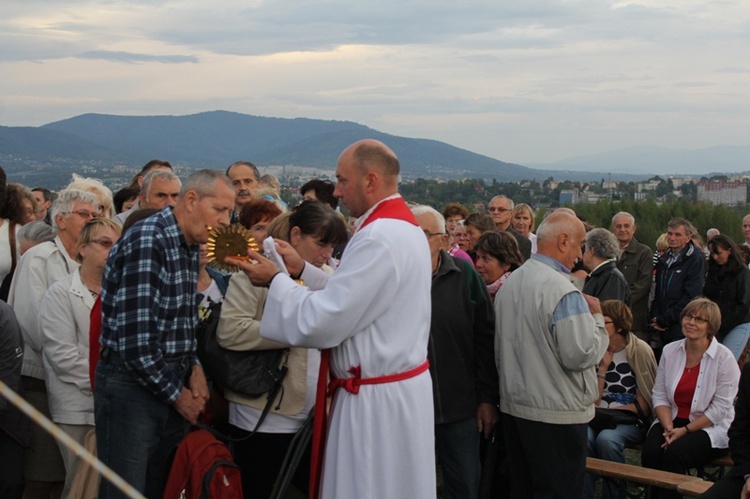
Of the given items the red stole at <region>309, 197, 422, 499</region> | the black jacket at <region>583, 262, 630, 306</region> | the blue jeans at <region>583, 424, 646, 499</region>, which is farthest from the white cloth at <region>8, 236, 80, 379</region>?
the black jacket at <region>583, 262, 630, 306</region>

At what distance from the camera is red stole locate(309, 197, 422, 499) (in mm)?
3838

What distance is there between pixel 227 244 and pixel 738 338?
736 cm

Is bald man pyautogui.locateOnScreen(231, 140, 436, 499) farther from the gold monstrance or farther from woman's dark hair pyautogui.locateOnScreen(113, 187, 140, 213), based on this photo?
woman's dark hair pyautogui.locateOnScreen(113, 187, 140, 213)

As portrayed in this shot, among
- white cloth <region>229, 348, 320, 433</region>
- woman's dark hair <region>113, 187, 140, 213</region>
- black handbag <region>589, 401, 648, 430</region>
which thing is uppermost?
woman's dark hair <region>113, 187, 140, 213</region>

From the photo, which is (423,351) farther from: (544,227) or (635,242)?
(635,242)

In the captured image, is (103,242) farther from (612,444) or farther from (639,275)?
(639,275)

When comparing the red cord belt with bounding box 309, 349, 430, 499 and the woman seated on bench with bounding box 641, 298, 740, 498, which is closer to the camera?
the red cord belt with bounding box 309, 349, 430, 499

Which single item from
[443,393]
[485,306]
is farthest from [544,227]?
[443,393]

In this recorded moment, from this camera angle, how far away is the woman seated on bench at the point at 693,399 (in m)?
5.98

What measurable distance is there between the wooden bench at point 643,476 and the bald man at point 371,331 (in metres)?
2.13

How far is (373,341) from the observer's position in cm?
376

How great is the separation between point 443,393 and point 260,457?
127cm

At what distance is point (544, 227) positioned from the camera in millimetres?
5004

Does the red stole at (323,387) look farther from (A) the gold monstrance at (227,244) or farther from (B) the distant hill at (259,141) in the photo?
(B) the distant hill at (259,141)
